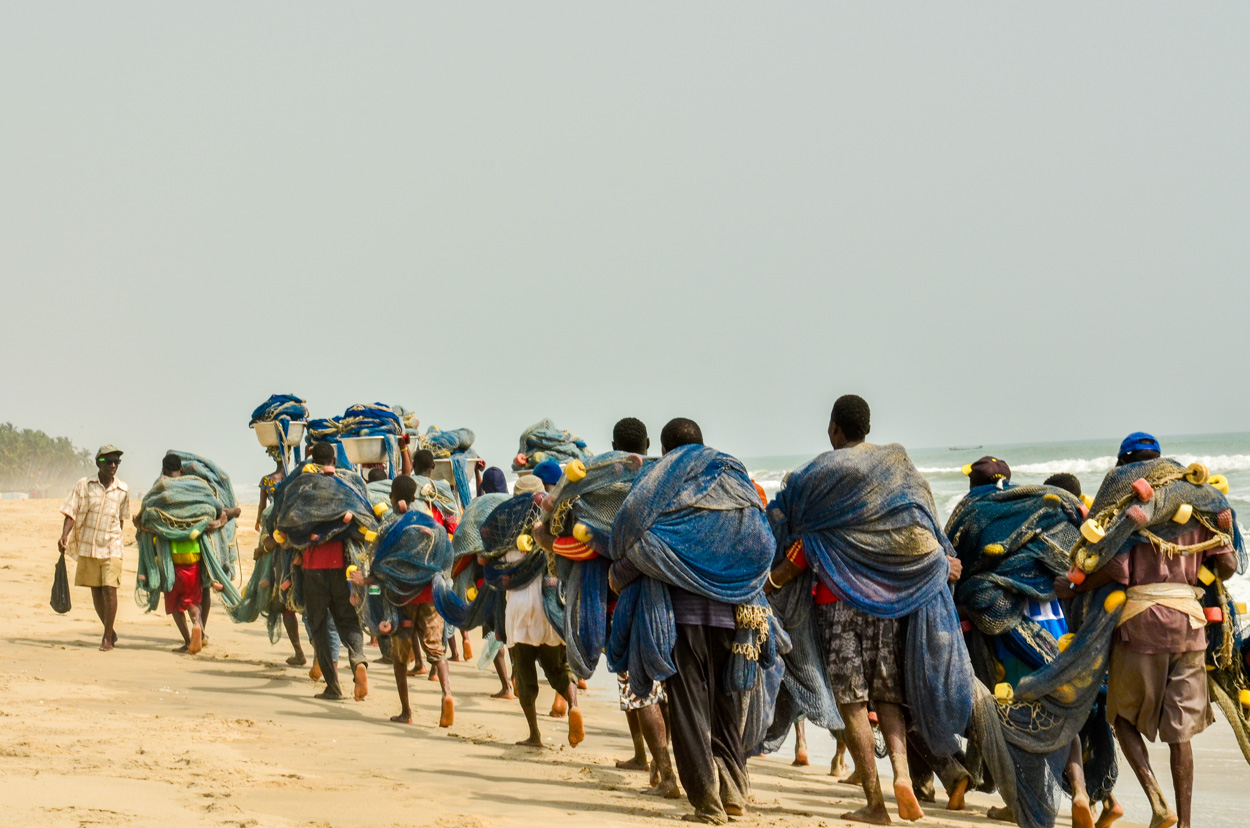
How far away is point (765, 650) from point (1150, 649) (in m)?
1.78

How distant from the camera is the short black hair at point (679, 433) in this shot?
684cm

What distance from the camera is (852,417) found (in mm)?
6789

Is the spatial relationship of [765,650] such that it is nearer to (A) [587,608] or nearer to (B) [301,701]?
(A) [587,608]

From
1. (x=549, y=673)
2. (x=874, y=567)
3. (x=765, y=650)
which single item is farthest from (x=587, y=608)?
(x=549, y=673)

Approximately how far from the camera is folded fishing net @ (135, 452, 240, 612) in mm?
13023

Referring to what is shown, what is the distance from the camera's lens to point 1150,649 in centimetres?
652

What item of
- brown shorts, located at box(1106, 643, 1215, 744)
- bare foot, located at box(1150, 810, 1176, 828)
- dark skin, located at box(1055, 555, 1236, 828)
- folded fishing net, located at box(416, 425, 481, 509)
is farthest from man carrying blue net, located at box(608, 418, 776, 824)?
folded fishing net, located at box(416, 425, 481, 509)

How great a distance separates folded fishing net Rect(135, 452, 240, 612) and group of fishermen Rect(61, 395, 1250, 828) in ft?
→ 22.4

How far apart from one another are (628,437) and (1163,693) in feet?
9.36

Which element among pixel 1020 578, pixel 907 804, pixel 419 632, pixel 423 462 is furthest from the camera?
pixel 423 462

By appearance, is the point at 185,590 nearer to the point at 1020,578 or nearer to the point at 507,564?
the point at 507,564

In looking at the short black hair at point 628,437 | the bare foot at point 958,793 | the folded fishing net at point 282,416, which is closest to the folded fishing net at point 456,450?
the folded fishing net at point 282,416

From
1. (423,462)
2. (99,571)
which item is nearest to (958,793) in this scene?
(423,462)

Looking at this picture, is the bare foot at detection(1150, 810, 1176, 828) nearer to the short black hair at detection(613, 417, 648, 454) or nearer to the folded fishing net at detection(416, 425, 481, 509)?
the short black hair at detection(613, 417, 648, 454)
